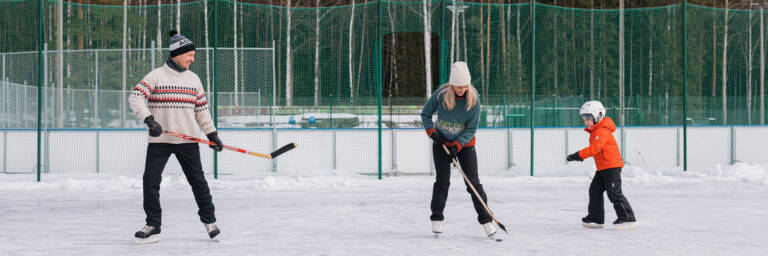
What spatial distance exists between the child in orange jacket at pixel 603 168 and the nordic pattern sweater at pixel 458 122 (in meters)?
1.02

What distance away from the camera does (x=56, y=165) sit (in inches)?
425

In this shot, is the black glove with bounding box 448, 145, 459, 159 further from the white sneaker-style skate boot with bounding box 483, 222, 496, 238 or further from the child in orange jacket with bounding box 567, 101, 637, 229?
the child in orange jacket with bounding box 567, 101, 637, 229

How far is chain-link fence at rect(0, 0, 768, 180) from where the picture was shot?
1068 centimetres

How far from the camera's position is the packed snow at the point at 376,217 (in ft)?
16.2

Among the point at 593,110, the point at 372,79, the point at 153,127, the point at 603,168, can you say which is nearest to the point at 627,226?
the point at 603,168

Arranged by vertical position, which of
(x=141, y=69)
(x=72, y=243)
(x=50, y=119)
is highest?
(x=141, y=69)

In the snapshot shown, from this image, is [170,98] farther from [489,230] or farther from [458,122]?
[489,230]

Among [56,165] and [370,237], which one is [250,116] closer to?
[56,165]

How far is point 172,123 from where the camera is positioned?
4926 mm

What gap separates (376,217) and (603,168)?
1990mm

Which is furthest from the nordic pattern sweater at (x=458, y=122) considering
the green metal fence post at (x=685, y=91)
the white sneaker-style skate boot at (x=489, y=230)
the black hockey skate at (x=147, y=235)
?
the green metal fence post at (x=685, y=91)

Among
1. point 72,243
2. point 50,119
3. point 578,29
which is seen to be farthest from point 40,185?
point 578,29

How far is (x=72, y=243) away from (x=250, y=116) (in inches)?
234

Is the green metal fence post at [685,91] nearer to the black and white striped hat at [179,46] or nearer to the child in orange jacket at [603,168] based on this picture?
the child in orange jacket at [603,168]
